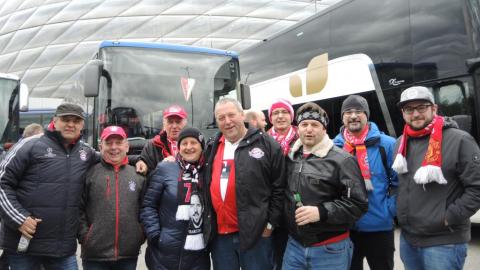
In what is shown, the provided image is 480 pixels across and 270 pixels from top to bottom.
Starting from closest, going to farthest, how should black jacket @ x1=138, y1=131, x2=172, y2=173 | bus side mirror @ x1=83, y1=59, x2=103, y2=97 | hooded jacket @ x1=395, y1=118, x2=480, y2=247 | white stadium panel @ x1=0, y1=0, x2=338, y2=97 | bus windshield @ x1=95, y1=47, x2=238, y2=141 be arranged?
hooded jacket @ x1=395, y1=118, x2=480, y2=247 < black jacket @ x1=138, y1=131, x2=172, y2=173 < bus side mirror @ x1=83, y1=59, x2=103, y2=97 < bus windshield @ x1=95, y1=47, x2=238, y2=141 < white stadium panel @ x1=0, y1=0, x2=338, y2=97

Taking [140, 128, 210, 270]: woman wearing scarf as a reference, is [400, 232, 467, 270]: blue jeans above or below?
below

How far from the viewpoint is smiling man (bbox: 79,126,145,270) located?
2.68 m

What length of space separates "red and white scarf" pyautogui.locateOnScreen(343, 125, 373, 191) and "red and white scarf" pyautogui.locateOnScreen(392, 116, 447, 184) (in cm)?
23

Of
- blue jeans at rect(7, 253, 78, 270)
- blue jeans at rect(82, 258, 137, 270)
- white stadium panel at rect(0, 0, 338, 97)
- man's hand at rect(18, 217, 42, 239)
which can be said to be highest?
white stadium panel at rect(0, 0, 338, 97)

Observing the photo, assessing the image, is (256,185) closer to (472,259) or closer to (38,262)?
(38,262)

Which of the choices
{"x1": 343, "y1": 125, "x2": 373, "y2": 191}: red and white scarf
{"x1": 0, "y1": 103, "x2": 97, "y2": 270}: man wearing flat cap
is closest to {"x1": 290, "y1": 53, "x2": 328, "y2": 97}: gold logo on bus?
{"x1": 343, "y1": 125, "x2": 373, "y2": 191}: red and white scarf

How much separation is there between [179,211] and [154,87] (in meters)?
3.38

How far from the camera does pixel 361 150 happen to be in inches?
112

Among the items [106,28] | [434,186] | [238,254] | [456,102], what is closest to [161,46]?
[238,254]

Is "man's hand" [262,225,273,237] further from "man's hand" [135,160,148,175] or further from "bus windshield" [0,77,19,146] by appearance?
"bus windshield" [0,77,19,146]

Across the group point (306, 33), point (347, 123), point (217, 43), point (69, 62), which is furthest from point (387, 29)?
point (69, 62)

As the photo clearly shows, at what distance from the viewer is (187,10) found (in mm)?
28844

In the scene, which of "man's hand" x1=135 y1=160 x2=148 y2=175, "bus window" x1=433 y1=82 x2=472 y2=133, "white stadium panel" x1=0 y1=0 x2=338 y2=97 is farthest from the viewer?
"white stadium panel" x1=0 y1=0 x2=338 y2=97

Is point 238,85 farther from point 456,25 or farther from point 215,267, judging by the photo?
point 215,267
